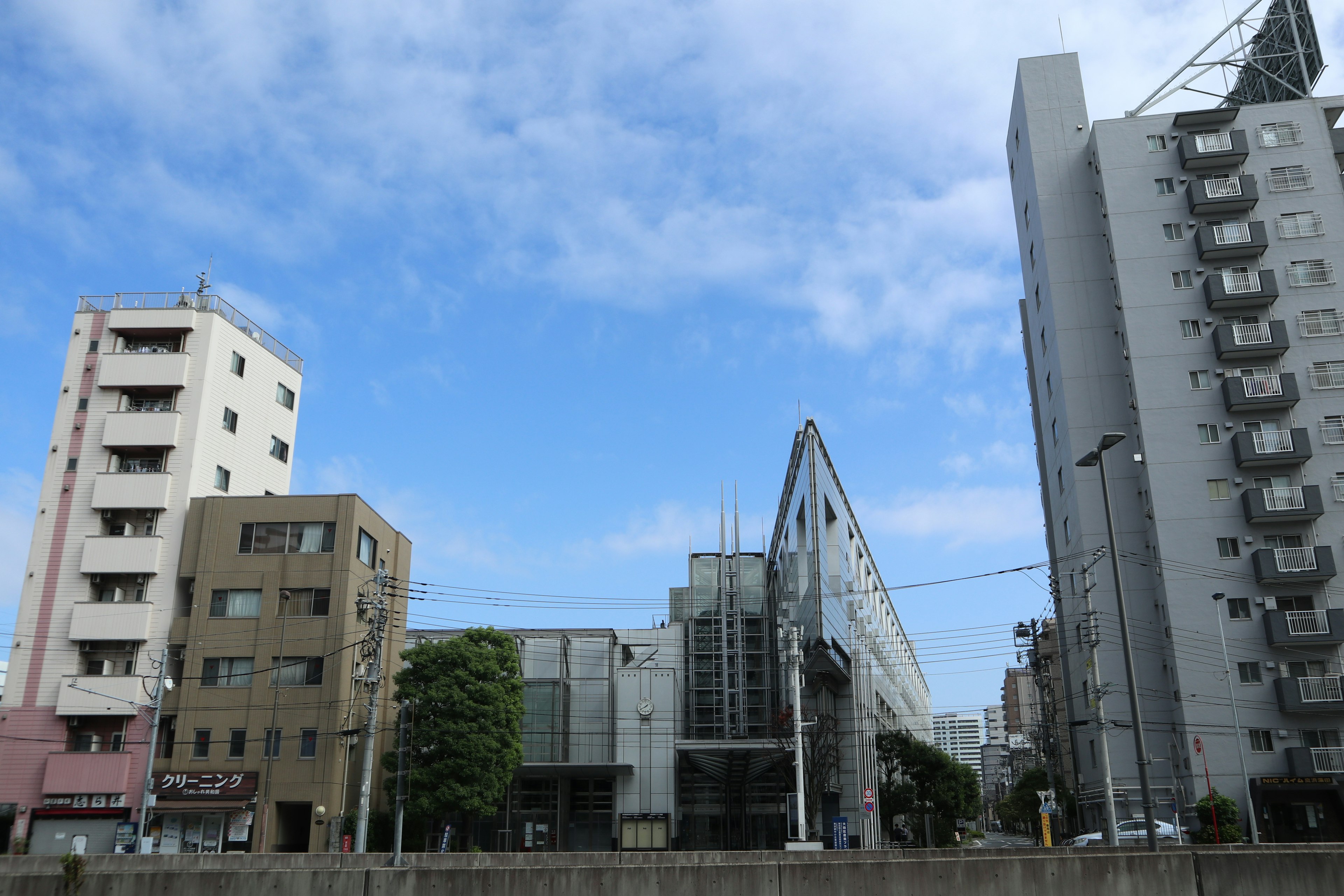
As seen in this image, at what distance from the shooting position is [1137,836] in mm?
40844

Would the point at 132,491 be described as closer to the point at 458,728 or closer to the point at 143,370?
the point at 143,370

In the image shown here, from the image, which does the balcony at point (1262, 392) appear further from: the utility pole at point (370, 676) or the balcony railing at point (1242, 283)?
the utility pole at point (370, 676)

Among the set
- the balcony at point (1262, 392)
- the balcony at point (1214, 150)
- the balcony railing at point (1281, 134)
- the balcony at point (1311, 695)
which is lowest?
the balcony at point (1311, 695)

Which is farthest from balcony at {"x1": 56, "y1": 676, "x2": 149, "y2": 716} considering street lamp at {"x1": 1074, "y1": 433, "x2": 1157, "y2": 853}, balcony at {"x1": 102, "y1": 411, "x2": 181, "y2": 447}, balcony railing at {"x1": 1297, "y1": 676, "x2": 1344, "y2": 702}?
balcony railing at {"x1": 1297, "y1": 676, "x2": 1344, "y2": 702}

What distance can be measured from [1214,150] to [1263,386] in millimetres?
14813

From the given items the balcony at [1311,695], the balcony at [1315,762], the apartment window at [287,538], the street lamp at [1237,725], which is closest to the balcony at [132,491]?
the apartment window at [287,538]

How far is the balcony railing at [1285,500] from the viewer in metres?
50.8

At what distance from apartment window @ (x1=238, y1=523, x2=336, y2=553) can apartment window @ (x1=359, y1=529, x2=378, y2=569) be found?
5.89 feet

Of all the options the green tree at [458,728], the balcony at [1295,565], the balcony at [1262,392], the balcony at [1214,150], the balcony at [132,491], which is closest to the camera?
the green tree at [458,728]

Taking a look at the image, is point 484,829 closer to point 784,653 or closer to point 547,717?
point 547,717

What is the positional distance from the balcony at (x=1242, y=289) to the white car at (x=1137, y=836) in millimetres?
28830

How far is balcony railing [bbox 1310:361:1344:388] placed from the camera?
53.9 metres

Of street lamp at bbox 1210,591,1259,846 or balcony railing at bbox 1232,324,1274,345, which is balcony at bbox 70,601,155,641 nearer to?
street lamp at bbox 1210,591,1259,846

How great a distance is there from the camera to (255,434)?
59.8 meters
